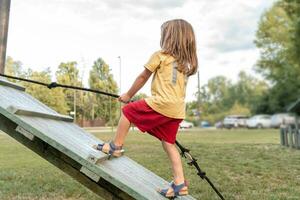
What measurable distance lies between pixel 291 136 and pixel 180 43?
446 inches

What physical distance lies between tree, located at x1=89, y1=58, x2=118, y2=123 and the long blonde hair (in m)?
7.60

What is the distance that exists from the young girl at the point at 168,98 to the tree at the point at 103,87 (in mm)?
7588

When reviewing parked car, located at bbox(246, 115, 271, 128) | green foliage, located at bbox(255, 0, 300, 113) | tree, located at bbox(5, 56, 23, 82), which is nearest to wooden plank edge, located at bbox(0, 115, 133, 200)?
tree, located at bbox(5, 56, 23, 82)

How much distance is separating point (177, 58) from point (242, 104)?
2798 inches

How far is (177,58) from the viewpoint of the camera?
Answer: 3094 millimetres

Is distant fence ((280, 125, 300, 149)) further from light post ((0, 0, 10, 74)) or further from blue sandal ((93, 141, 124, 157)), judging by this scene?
blue sandal ((93, 141, 124, 157))

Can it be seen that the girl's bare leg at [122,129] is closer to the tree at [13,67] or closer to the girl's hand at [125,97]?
the girl's hand at [125,97]

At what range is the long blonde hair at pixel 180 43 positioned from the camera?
10.1 ft

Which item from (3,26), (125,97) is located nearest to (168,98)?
(125,97)

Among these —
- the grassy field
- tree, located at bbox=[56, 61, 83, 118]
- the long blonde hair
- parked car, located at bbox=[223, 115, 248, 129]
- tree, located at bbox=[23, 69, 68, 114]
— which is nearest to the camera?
the long blonde hair

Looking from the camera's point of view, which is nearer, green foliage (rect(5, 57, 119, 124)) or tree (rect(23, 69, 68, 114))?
green foliage (rect(5, 57, 119, 124))

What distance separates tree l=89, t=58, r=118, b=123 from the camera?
39.3 feet

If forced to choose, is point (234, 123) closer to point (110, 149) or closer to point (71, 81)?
point (71, 81)

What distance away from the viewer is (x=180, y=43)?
10.1 feet
